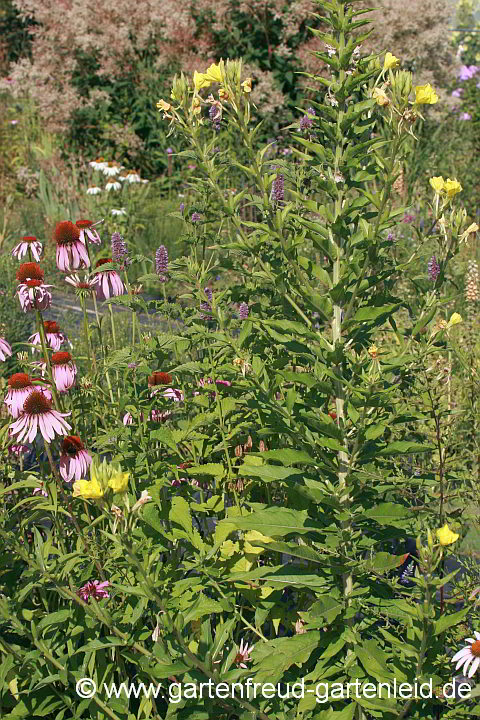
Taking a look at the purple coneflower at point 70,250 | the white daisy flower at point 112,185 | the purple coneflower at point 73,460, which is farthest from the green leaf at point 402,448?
the white daisy flower at point 112,185

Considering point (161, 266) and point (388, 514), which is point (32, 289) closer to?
point (161, 266)

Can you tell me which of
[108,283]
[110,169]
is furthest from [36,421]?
[110,169]

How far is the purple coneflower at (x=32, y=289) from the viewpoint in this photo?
7.03 feet

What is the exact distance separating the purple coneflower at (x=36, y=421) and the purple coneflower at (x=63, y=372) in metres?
0.18

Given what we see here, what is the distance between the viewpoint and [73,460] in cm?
210

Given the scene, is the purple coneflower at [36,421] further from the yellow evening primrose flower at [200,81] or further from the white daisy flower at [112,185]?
the white daisy flower at [112,185]

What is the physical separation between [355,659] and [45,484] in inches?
35.6

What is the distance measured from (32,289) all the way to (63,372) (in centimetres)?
25

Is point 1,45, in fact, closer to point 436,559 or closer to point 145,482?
point 145,482

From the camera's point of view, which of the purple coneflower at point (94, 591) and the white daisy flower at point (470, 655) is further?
the purple coneflower at point (94, 591)

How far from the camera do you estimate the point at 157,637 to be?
5.39 feet

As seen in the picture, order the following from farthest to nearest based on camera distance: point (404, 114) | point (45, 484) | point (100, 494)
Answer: point (45, 484)
point (404, 114)
point (100, 494)

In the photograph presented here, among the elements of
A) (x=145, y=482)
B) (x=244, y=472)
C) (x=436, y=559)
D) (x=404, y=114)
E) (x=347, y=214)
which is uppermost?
(x=404, y=114)

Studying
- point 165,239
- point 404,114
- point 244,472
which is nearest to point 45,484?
point 244,472
